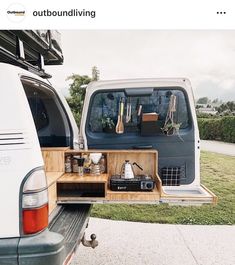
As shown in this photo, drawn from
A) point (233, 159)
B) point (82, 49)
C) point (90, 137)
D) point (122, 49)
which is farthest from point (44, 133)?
point (233, 159)

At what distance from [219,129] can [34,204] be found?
13172 millimetres

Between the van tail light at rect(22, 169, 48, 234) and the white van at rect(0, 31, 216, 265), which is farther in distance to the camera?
the white van at rect(0, 31, 216, 265)

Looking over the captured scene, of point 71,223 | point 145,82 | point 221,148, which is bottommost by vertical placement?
point 221,148

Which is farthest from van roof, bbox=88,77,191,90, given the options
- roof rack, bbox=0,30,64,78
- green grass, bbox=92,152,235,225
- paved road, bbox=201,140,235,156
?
paved road, bbox=201,140,235,156

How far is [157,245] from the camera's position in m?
3.15

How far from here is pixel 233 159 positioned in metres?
8.50

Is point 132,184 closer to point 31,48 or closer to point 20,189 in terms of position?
point 20,189

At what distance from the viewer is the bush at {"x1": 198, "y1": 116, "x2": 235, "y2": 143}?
12781mm

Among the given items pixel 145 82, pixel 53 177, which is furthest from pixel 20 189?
pixel 145 82

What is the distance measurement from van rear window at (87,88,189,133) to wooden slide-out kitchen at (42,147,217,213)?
33cm

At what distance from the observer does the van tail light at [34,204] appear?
58.1 inches

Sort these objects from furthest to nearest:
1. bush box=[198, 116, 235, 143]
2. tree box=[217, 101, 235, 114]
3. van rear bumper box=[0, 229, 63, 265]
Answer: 1. bush box=[198, 116, 235, 143]
2. tree box=[217, 101, 235, 114]
3. van rear bumper box=[0, 229, 63, 265]

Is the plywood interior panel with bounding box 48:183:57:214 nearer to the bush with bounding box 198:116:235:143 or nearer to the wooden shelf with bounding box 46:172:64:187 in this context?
the wooden shelf with bounding box 46:172:64:187
